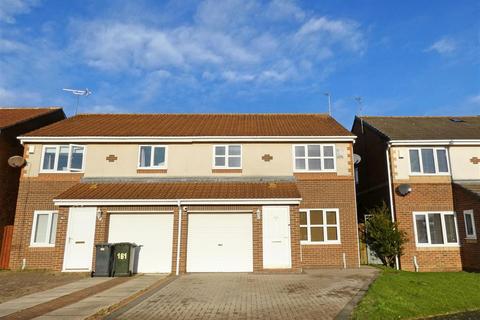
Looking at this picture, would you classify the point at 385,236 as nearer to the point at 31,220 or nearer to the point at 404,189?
the point at 404,189

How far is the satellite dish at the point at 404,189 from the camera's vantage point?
15.6 meters

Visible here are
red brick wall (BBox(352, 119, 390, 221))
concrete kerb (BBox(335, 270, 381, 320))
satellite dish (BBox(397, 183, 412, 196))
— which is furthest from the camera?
red brick wall (BBox(352, 119, 390, 221))

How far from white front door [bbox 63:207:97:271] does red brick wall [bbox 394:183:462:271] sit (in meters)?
13.2

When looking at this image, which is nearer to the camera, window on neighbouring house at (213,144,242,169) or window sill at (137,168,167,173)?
window sill at (137,168,167,173)

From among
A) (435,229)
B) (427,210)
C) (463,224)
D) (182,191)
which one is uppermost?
(182,191)

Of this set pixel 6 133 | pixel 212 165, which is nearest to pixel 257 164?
pixel 212 165

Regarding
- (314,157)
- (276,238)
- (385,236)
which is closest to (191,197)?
(276,238)

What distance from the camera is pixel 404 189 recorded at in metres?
15.6

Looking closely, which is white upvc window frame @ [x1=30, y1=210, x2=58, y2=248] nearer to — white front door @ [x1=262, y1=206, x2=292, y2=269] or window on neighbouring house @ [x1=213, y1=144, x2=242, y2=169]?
window on neighbouring house @ [x1=213, y1=144, x2=242, y2=169]

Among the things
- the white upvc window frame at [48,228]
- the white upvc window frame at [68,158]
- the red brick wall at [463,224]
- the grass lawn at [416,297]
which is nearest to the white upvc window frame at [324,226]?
the grass lawn at [416,297]

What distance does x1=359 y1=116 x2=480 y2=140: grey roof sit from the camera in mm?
16703

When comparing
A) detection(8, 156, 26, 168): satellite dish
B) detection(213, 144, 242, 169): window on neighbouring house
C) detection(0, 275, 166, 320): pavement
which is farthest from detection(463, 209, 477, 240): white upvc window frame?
detection(8, 156, 26, 168): satellite dish

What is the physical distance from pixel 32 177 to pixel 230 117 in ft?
35.8

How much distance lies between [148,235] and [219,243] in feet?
9.59
